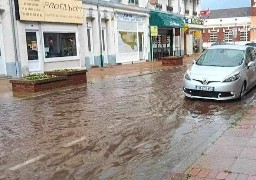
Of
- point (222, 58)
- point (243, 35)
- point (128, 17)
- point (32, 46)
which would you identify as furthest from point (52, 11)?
point (243, 35)

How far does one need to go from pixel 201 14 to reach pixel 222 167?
4110 cm

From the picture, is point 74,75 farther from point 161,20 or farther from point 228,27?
point 228,27

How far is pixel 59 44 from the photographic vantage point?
20.0 metres

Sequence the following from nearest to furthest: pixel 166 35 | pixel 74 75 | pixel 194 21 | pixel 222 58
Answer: pixel 222 58, pixel 74 75, pixel 166 35, pixel 194 21

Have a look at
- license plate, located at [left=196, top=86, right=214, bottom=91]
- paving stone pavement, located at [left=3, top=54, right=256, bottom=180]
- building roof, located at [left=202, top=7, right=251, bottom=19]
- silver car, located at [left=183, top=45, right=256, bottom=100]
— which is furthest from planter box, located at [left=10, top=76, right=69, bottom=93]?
building roof, located at [left=202, top=7, right=251, bottom=19]

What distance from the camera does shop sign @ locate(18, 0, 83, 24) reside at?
55.9 ft

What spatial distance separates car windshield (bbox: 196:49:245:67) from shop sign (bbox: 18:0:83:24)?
9.72 meters

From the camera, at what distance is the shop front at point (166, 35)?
30250 millimetres

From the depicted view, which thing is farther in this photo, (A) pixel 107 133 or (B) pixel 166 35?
(B) pixel 166 35

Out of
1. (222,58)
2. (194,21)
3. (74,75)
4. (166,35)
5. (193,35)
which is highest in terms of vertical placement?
(194,21)

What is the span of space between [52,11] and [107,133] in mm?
13557

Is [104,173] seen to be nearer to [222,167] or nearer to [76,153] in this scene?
[76,153]

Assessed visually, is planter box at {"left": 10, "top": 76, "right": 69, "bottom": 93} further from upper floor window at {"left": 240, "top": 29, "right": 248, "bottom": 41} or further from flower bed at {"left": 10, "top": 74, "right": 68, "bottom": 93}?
upper floor window at {"left": 240, "top": 29, "right": 248, "bottom": 41}

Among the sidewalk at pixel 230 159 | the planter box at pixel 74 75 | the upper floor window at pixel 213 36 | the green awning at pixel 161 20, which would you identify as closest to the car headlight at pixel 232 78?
the sidewalk at pixel 230 159
